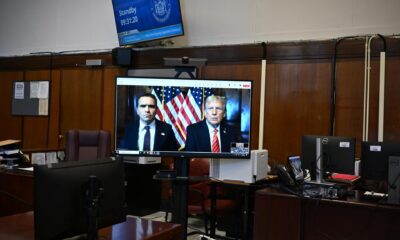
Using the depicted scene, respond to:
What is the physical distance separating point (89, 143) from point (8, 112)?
3534mm

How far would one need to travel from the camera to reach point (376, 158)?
136 inches

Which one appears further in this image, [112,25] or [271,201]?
[112,25]

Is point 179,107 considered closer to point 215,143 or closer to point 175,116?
point 175,116

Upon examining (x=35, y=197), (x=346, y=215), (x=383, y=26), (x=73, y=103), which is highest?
(x=383, y=26)

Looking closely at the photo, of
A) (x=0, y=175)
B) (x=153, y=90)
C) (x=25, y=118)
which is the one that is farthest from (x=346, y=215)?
(x=25, y=118)

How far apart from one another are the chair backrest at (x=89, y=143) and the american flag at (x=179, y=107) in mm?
2250

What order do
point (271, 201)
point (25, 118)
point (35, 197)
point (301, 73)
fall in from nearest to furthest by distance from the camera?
point (35, 197), point (271, 201), point (301, 73), point (25, 118)

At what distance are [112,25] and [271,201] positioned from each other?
15.3 ft

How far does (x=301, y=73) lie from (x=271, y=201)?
7.70ft

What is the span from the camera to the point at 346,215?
3291mm

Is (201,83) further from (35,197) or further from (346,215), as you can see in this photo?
(35,197)

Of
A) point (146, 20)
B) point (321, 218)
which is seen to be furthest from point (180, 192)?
point (146, 20)

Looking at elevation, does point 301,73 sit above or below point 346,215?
above

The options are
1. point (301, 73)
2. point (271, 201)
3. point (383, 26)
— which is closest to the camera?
point (271, 201)
